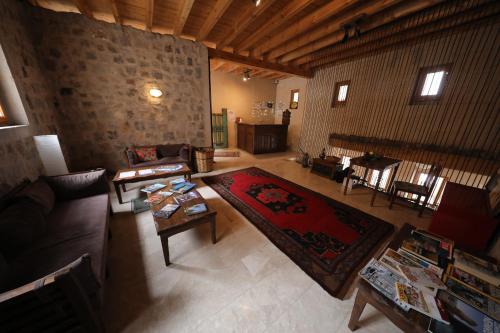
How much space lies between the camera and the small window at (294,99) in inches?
270

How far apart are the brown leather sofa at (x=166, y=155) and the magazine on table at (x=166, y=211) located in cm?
192

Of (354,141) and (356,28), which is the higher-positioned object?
(356,28)

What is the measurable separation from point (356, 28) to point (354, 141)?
2.36 metres

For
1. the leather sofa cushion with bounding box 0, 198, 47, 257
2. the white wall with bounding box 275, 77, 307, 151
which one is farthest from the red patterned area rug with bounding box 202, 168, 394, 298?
the white wall with bounding box 275, 77, 307, 151

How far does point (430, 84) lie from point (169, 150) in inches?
212

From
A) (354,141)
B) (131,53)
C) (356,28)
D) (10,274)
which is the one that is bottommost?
(10,274)

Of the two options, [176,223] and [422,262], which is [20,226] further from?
[422,262]

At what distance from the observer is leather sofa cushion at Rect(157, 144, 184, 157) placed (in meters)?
3.90

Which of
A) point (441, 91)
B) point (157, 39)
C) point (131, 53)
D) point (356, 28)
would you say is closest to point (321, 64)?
point (356, 28)

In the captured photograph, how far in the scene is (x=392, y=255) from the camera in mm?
1267

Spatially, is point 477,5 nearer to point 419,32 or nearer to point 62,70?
point 419,32

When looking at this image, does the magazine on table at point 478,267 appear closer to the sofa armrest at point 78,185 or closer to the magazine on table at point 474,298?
the magazine on table at point 474,298

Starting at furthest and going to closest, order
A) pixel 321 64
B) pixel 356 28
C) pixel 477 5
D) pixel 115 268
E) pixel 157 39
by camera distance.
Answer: pixel 321 64 < pixel 157 39 < pixel 356 28 < pixel 477 5 < pixel 115 268

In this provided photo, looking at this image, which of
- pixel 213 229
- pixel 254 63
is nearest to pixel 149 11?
pixel 254 63
